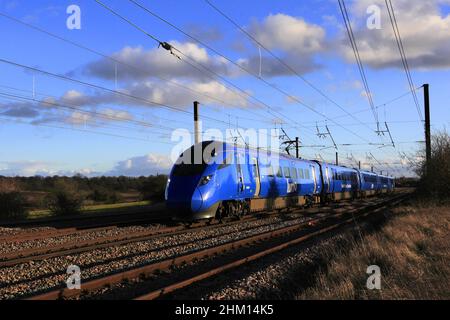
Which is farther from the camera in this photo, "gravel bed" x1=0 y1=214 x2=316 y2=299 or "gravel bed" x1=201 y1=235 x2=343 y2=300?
"gravel bed" x1=0 y1=214 x2=316 y2=299

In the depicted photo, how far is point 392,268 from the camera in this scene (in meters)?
9.19

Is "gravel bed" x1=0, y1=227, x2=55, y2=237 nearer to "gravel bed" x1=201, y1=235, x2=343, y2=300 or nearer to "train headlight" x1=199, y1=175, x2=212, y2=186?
"train headlight" x1=199, y1=175, x2=212, y2=186

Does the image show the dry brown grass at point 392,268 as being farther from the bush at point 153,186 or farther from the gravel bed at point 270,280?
the bush at point 153,186

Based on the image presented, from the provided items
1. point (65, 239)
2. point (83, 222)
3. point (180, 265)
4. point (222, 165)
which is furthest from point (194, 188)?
point (83, 222)

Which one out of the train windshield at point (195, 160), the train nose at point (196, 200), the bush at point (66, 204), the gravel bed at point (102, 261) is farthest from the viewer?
the bush at point (66, 204)

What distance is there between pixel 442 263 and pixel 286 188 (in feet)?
54.3

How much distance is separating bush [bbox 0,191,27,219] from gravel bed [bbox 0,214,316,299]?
19631 millimetres

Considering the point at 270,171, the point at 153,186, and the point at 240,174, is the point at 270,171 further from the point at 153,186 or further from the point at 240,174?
the point at 153,186

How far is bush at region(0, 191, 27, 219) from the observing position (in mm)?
31516

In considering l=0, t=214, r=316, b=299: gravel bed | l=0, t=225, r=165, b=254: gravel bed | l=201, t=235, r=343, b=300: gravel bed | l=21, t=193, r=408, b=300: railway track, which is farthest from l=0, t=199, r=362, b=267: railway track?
l=201, t=235, r=343, b=300: gravel bed

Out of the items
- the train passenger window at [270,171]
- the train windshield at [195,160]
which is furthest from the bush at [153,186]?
the train windshield at [195,160]

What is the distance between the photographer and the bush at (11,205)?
31.5 m
